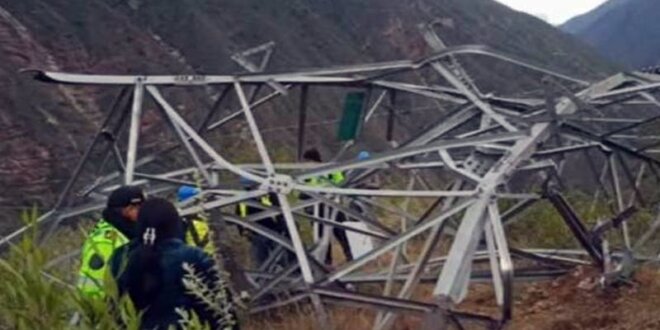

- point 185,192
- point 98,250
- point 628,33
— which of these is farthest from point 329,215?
point 628,33

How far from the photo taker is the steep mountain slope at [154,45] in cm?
3281

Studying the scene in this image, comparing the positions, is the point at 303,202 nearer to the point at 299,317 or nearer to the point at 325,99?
the point at 299,317

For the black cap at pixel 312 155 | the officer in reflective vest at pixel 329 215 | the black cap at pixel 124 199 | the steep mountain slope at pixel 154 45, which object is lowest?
the officer in reflective vest at pixel 329 215

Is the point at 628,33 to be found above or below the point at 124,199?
above

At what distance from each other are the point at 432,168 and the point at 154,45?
35.3 m

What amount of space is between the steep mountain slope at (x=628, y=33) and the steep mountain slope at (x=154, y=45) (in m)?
17.1

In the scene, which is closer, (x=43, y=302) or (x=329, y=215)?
(x=43, y=302)

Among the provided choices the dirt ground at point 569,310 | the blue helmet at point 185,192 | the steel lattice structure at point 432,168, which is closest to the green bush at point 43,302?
the steel lattice structure at point 432,168

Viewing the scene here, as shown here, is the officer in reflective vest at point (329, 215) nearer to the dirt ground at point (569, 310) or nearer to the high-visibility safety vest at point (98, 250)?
the dirt ground at point (569, 310)

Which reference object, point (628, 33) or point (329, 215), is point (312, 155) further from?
point (628, 33)

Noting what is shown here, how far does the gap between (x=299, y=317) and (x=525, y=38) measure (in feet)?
205

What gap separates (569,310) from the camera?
7.71 m

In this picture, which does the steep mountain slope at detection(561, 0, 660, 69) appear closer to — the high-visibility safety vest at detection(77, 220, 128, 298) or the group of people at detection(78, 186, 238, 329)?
the high-visibility safety vest at detection(77, 220, 128, 298)

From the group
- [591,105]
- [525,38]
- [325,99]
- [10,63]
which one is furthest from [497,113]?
[525,38]
